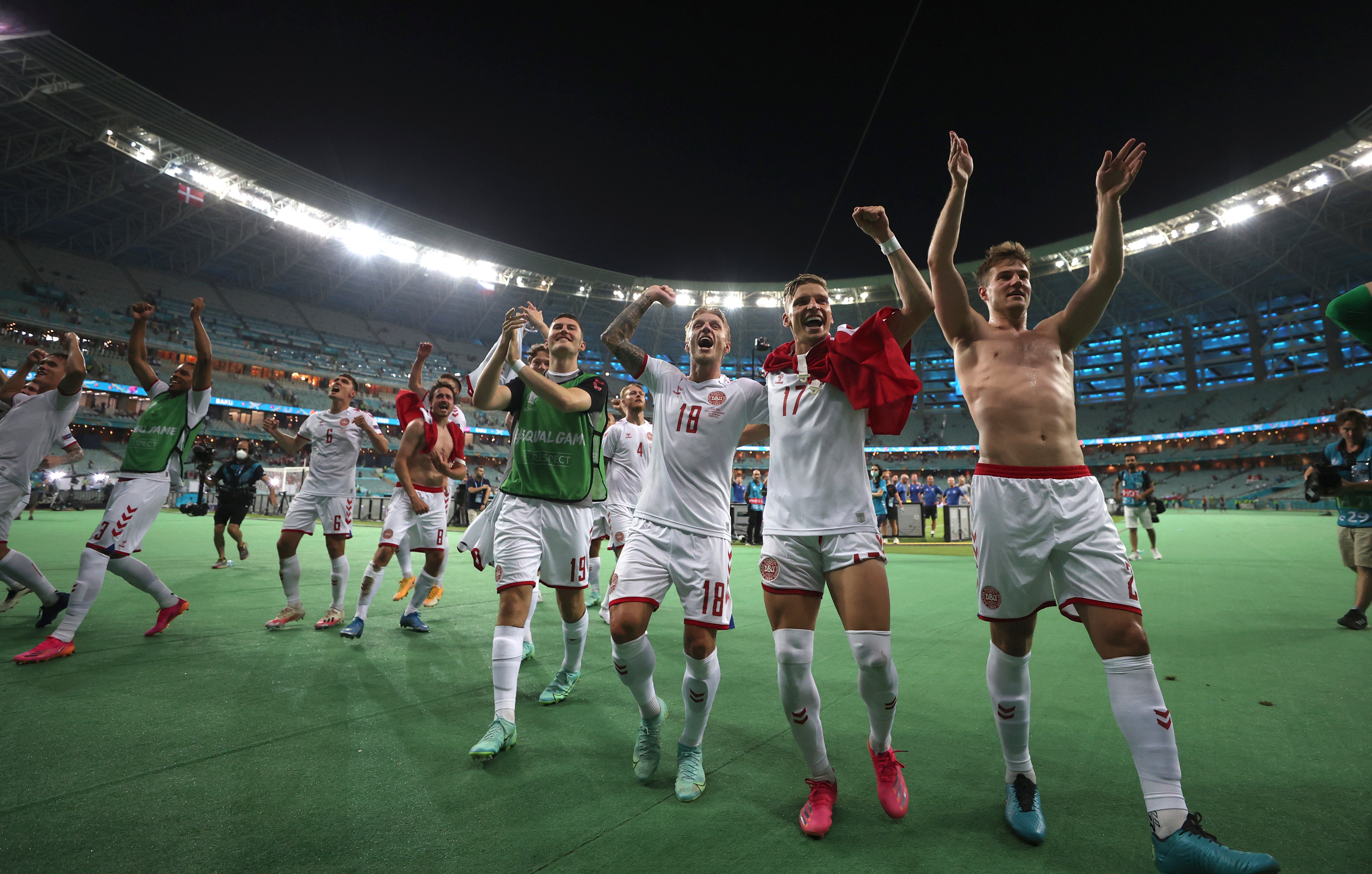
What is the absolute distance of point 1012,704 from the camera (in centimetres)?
261

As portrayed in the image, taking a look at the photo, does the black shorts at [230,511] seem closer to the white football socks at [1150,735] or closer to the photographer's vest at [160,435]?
the photographer's vest at [160,435]

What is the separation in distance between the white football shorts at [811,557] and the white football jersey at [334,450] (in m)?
5.32

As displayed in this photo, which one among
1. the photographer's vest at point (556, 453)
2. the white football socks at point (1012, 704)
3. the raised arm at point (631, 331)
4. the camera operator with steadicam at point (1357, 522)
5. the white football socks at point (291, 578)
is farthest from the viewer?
the white football socks at point (291, 578)

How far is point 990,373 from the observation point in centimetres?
293

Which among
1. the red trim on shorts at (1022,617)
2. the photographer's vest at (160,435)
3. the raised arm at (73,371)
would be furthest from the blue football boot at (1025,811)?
the raised arm at (73,371)

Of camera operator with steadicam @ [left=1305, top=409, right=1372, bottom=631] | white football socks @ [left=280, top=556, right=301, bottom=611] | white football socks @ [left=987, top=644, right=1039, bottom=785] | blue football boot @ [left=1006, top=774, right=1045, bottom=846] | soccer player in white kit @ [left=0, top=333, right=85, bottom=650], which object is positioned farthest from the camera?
white football socks @ [left=280, top=556, right=301, bottom=611]

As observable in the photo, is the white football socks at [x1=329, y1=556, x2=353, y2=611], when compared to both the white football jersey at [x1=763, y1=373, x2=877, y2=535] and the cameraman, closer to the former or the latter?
the white football jersey at [x1=763, y1=373, x2=877, y2=535]

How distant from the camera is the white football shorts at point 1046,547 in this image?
2414 millimetres

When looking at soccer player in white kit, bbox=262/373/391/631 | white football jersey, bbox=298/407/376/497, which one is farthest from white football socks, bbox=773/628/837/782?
white football jersey, bbox=298/407/376/497

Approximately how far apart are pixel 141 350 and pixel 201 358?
2.54 feet

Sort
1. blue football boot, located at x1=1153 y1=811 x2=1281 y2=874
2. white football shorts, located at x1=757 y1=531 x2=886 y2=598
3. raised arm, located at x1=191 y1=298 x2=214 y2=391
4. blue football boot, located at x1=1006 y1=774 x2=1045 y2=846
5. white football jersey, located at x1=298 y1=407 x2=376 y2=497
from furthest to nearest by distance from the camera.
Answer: white football jersey, located at x1=298 y1=407 x2=376 y2=497, raised arm, located at x1=191 y1=298 x2=214 y2=391, white football shorts, located at x1=757 y1=531 x2=886 y2=598, blue football boot, located at x1=1006 y1=774 x2=1045 y2=846, blue football boot, located at x1=1153 y1=811 x2=1281 y2=874

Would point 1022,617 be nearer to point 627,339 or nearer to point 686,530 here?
point 686,530

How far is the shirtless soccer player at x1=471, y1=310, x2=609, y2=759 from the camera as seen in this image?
354 cm

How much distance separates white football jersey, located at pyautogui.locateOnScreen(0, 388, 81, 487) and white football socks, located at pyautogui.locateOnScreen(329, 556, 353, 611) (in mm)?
2463
